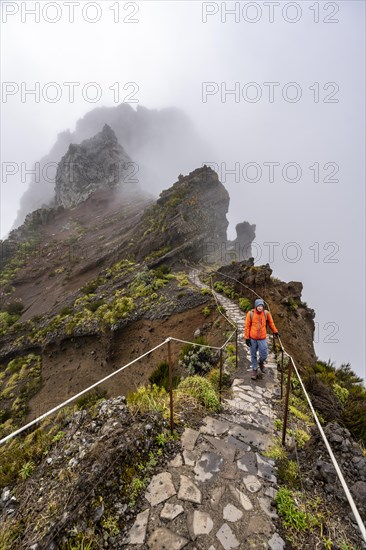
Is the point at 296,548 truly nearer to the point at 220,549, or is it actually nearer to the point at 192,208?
the point at 220,549

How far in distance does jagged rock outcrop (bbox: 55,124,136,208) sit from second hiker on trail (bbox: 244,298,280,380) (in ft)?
208

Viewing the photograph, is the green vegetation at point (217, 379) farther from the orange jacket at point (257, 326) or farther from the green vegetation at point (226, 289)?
the green vegetation at point (226, 289)

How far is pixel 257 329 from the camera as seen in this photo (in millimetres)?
6957

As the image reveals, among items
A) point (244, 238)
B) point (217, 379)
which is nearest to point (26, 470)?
point (217, 379)

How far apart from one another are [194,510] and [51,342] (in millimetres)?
16335

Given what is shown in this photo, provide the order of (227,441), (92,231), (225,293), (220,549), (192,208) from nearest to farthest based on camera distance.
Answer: (220,549), (227,441), (225,293), (192,208), (92,231)

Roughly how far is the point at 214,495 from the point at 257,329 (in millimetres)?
4118

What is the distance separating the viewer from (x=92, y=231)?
133ft

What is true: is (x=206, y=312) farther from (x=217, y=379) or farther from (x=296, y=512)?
(x=296, y=512)

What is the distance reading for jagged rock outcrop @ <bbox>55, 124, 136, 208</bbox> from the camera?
6500 cm

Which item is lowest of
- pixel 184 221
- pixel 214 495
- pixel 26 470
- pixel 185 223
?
pixel 26 470

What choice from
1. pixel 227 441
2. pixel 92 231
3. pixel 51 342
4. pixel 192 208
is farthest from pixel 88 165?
pixel 227 441

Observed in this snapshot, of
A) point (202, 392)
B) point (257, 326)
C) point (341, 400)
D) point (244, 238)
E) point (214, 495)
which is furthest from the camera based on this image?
point (244, 238)

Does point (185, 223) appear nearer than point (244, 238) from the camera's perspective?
Yes
